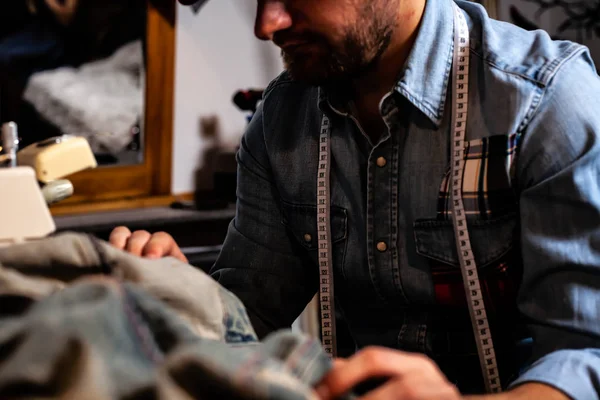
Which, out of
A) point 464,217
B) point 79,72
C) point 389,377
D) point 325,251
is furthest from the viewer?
point 79,72

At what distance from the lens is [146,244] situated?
81 cm

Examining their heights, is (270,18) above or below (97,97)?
above

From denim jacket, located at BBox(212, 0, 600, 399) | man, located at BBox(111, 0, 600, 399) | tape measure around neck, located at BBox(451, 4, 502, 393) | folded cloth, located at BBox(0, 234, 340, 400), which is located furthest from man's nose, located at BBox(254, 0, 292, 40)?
folded cloth, located at BBox(0, 234, 340, 400)

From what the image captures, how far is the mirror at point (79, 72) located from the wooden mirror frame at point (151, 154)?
0.02m

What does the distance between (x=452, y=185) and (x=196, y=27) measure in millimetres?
1467

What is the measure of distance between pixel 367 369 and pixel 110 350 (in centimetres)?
19

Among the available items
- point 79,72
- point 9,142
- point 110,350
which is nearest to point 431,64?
point 9,142

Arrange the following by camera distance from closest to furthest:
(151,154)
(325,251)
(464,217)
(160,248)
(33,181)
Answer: (33,181) < (160,248) < (464,217) < (325,251) < (151,154)

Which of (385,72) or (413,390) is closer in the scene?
(413,390)

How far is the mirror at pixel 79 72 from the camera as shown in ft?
6.25

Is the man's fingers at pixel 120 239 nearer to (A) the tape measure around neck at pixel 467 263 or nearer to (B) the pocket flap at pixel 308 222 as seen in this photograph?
(B) the pocket flap at pixel 308 222

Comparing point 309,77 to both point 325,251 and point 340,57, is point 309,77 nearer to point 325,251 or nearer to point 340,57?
point 340,57

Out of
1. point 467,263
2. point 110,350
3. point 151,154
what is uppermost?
point 110,350

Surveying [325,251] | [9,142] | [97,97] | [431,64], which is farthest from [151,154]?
[9,142]
